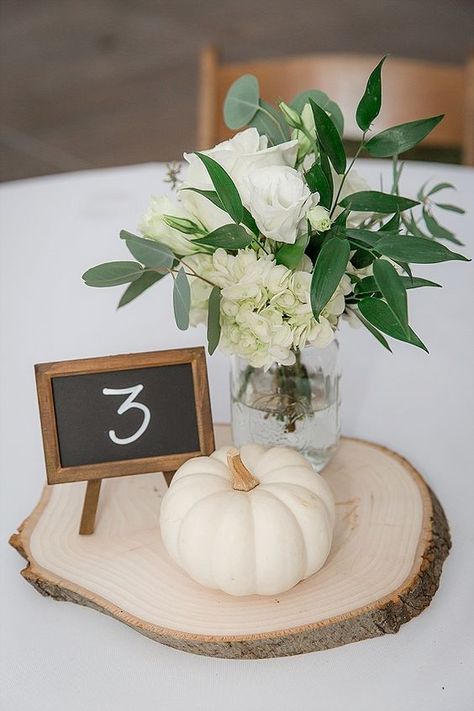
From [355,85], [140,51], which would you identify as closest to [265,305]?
[355,85]

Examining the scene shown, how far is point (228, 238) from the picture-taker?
889 mm

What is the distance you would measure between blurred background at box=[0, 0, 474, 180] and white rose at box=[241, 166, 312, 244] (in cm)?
285

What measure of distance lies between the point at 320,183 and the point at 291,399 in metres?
0.29

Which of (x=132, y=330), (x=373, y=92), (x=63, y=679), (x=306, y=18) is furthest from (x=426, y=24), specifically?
(x=63, y=679)

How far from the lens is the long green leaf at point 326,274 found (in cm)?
87

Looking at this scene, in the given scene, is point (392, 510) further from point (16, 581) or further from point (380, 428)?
point (16, 581)

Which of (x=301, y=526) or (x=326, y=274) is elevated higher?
(x=326, y=274)

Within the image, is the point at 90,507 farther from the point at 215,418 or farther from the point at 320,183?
the point at 320,183

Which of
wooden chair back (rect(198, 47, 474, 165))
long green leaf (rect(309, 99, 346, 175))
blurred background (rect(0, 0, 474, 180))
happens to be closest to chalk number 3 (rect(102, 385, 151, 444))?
long green leaf (rect(309, 99, 346, 175))

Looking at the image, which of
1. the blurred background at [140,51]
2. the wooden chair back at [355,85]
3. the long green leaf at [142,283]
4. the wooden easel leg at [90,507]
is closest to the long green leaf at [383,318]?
the long green leaf at [142,283]

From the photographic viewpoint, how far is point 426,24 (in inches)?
183

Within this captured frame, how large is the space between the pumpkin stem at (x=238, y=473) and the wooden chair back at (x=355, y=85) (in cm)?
114

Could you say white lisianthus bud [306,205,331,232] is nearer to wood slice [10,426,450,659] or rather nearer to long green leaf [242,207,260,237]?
long green leaf [242,207,260,237]

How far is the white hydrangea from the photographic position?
3.02 ft
